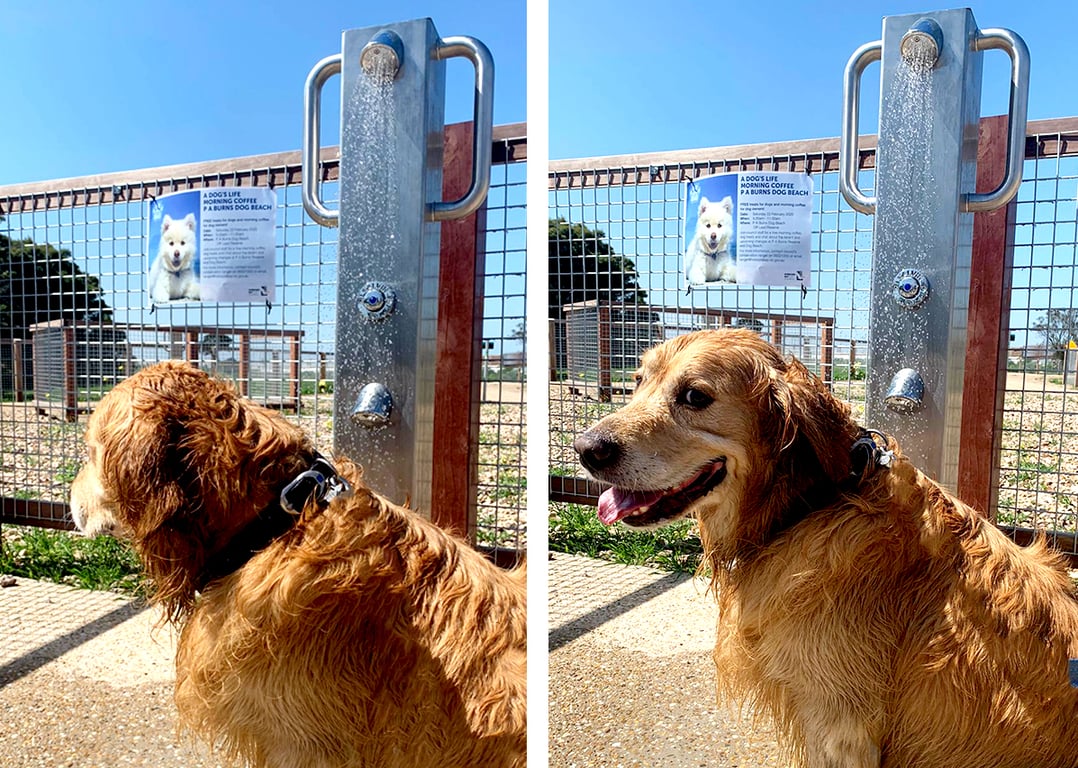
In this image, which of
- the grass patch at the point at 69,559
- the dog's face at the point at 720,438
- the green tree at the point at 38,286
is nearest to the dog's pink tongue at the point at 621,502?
the dog's face at the point at 720,438

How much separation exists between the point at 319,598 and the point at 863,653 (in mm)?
705

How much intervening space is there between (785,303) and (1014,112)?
433 mm

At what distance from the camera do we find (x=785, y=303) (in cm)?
130

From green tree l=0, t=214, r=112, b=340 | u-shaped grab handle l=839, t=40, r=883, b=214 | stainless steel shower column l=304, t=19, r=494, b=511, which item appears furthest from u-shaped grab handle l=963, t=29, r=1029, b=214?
green tree l=0, t=214, r=112, b=340

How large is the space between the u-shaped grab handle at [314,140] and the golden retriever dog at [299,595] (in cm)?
37

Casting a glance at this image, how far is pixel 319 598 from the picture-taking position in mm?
913

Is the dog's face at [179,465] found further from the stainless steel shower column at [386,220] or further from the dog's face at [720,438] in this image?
the dog's face at [720,438]

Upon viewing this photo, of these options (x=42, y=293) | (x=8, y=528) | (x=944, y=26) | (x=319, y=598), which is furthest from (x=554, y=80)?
(x=8, y=528)

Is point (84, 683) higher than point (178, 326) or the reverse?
the reverse

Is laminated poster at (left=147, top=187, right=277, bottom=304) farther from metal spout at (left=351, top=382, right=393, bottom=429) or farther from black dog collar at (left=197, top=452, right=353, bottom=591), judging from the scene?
black dog collar at (left=197, top=452, right=353, bottom=591)

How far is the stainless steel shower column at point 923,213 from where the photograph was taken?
1.15 meters

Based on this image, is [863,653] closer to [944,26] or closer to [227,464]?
[227,464]

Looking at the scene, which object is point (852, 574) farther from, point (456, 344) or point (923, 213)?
point (456, 344)

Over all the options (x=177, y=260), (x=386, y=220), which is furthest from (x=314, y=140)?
(x=177, y=260)
